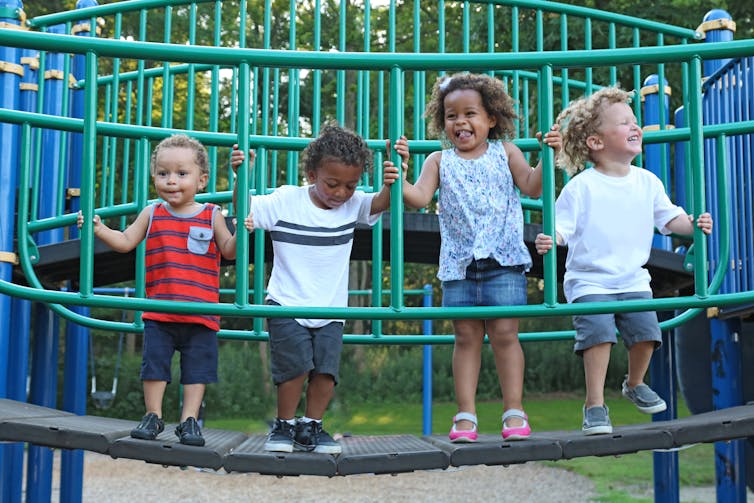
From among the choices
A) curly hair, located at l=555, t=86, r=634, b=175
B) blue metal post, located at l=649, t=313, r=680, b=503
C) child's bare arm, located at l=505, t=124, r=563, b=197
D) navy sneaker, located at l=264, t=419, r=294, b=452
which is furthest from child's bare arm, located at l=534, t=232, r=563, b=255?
blue metal post, located at l=649, t=313, r=680, b=503

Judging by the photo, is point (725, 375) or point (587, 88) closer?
point (725, 375)

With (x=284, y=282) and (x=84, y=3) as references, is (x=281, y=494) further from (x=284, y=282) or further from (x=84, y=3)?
(x=284, y=282)

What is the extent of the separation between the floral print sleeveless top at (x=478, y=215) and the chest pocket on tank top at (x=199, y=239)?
83 centimetres

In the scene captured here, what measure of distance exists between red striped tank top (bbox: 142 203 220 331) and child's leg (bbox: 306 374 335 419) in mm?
429

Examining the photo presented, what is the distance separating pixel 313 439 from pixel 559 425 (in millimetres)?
10844

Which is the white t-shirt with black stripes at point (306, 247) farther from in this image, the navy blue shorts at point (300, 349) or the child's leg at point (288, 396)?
the child's leg at point (288, 396)

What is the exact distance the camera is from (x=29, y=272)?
2.95m

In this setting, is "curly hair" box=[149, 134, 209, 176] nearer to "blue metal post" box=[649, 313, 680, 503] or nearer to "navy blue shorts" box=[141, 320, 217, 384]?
"navy blue shorts" box=[141, 320, 217, 384]

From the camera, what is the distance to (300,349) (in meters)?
2.95

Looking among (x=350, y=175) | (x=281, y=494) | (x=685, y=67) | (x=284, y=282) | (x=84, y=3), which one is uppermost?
(x=84, y=3)

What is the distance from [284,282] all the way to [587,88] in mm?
2472

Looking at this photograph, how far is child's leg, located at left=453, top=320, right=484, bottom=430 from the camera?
9.76 feet

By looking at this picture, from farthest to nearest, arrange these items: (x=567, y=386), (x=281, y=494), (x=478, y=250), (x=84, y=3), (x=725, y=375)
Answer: (x=567, y=386), (x=281, y=494), (x=84, y=3), (x=725, y=375), (x=478, y=250)

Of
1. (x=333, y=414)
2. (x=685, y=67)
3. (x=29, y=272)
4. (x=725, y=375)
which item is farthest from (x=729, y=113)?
(x=333, y=414)
